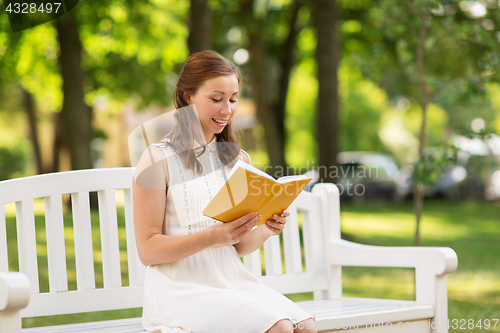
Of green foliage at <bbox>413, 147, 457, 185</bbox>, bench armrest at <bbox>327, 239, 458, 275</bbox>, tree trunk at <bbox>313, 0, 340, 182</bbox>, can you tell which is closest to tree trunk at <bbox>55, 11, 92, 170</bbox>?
tree trunk at <bbox>313, 0, 340, 182</bbox>

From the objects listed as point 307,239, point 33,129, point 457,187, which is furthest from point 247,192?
point 457,187

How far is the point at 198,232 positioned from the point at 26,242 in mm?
1052

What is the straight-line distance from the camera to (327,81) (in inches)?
349

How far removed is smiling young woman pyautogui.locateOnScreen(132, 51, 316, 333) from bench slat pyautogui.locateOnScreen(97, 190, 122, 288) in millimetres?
566

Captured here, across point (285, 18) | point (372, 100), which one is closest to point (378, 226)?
point (285, 18)

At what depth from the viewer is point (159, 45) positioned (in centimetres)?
1812

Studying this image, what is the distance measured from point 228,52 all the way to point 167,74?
246 cm

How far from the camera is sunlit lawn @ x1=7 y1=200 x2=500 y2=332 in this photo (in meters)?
5.59

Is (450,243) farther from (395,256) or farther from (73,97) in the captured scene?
(73,97)

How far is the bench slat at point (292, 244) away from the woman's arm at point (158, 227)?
118 cm

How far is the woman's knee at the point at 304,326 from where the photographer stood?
88.6 inches

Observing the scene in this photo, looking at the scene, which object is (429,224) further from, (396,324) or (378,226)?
(396,324)

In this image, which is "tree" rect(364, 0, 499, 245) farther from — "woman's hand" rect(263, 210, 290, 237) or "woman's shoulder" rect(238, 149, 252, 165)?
"woman's hand" rect(263, 210, 290, 237)

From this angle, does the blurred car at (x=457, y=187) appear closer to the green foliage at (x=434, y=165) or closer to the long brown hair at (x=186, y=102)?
the green foliage at (x=434, y=165)
